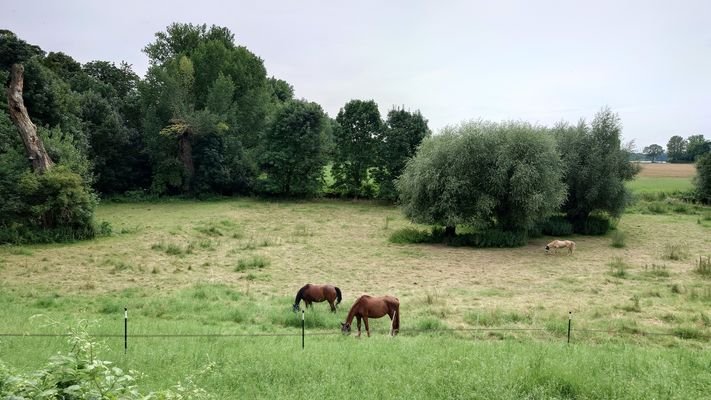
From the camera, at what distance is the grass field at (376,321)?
6.96m

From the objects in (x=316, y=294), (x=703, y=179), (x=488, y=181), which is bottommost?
(x=316, y=294)

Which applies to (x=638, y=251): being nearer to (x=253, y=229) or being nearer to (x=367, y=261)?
(x=367, y=261)

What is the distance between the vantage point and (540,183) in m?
27.5

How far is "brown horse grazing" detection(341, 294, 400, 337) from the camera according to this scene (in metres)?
11.1

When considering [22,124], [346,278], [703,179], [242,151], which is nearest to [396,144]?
[242,151]

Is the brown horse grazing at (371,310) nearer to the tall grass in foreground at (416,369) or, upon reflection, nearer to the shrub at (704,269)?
the tall grass in foreground at (416,369)

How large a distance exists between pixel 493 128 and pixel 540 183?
15.1 feet

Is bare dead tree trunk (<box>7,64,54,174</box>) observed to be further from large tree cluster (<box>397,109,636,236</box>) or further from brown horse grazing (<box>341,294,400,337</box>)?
brown horse grazing (<box>341,294,400,337</box>)

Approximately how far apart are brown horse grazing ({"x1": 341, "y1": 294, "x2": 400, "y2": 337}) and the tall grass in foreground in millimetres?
1735

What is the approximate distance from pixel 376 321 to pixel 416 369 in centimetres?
545

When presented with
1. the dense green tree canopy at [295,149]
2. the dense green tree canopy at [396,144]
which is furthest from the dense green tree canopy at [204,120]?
the dense green tree canopy at [396,144]

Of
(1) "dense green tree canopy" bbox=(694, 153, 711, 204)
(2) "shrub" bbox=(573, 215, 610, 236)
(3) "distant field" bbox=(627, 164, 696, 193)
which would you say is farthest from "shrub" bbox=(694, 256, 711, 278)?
(3) "distant field" bbox=(627, 164, 696, 193)

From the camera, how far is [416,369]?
735 cm

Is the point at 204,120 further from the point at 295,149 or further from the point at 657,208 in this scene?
the point at 657,208
